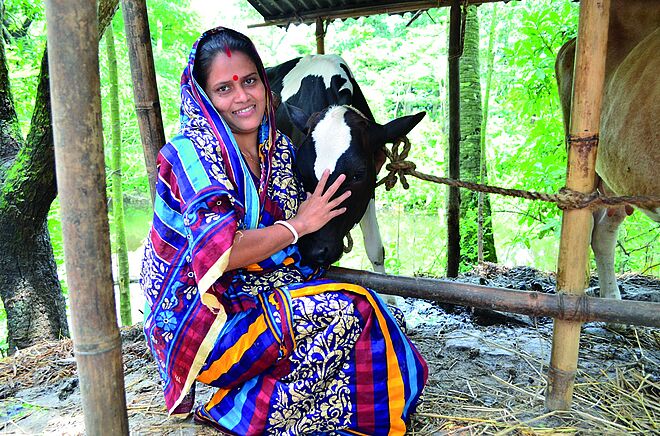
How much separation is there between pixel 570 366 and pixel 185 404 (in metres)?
1.78

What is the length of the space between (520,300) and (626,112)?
149 cm

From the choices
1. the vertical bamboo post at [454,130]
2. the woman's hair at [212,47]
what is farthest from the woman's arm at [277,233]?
the vertical bamboo post at [454,130]

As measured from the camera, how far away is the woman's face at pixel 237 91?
210 cm

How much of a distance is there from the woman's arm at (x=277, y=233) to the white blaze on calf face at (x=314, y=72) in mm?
1882

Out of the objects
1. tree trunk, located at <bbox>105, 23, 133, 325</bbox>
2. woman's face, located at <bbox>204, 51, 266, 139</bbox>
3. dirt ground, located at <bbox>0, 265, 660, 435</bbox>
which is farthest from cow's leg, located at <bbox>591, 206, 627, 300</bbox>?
tree trunk, located at <bbox>105, 23, 133, 325</bbox>

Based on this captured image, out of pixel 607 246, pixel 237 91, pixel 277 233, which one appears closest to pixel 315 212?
pixel 277 233

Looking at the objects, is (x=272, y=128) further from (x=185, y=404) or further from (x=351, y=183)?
(x=185, y=404)

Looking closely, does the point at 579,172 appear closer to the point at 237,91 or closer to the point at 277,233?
the point at 277,233

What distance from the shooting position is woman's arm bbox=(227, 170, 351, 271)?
1924mm

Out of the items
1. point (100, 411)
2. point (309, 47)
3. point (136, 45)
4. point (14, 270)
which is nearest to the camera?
point (100, 411)

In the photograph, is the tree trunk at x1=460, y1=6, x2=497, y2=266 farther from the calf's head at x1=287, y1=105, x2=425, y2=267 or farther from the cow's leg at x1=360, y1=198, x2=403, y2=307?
the calf's head at x1=287, y1=105, x2=425, y2=267

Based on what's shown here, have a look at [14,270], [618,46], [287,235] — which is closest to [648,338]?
[618,46]

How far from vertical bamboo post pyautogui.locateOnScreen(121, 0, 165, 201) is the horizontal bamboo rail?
121 cm

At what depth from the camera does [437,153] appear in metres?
13.4
